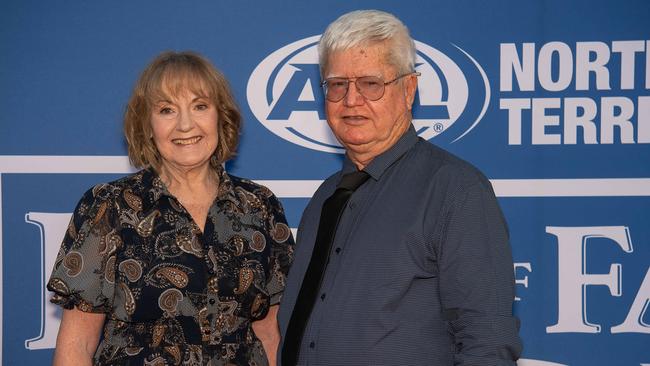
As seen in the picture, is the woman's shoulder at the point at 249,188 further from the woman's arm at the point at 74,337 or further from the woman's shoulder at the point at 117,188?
the woman's arm at the point at 74,337

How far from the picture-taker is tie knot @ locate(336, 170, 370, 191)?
1777 mm

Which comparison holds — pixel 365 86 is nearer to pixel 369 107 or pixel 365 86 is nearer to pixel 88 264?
pixel 369 107

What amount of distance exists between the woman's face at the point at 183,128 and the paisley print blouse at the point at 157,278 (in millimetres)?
100

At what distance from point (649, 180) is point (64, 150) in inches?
84.8

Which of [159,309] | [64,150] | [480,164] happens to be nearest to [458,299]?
[159,309]

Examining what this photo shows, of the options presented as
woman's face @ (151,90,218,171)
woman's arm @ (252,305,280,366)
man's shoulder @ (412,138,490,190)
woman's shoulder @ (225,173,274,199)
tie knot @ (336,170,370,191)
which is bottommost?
woman's arm @ (252,305,280,366)

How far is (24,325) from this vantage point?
2.82 metres

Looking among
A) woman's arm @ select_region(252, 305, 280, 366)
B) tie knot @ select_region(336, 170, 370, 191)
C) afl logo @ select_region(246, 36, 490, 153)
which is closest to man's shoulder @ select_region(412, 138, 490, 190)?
tie knot @ select_region(336, 170, 370, 191)

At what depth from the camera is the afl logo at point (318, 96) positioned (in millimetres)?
2793

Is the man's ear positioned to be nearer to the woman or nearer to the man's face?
the man's face

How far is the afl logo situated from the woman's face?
2.56 ft

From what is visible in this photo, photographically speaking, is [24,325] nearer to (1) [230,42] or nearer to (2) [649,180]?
(1) [230,42]

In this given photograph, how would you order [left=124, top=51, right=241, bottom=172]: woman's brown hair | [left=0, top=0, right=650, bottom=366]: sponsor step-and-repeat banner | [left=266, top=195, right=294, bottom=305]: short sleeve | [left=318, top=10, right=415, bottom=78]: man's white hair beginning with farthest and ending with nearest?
[left=0, top=0, right=650, bottom=366]: sponsor step-and-repeat banner, [left=266, top=195, right=294, bottom=305]: short sleeve, [left=124, top=51, right=241, bottom=172]: woman's brown hair, [left=318, top=10, right=415, bottom=78]: man's white hair

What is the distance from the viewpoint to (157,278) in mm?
1911
